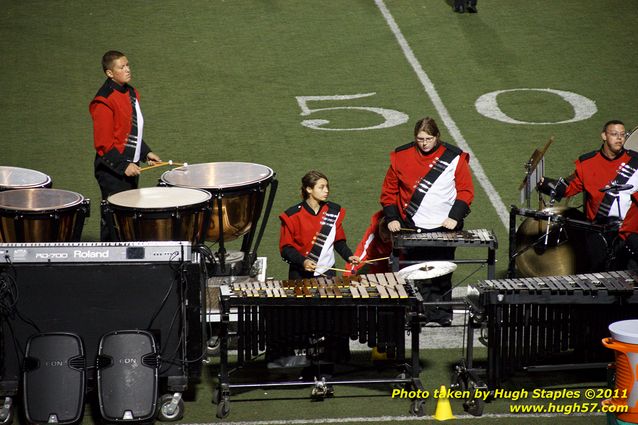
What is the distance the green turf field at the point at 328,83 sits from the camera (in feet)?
43.3

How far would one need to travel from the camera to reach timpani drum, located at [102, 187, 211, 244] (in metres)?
8.61

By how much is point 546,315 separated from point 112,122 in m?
3.87

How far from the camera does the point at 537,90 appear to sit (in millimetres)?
15039

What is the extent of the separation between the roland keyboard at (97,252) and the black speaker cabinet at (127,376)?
19.0 inches

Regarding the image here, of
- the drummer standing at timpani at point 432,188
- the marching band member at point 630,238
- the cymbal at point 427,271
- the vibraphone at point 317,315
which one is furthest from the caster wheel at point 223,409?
the marching band member at point 630,238

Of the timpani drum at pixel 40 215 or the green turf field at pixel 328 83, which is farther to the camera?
the green turf field at pixel 328 83

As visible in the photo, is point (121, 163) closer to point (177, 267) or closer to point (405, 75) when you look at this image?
point (177, 267)

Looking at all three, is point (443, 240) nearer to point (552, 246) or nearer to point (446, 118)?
point (552, 246)

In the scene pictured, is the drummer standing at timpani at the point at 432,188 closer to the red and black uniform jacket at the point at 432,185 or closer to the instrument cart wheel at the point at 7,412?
the red and black uniform jacket at the point at 432,185

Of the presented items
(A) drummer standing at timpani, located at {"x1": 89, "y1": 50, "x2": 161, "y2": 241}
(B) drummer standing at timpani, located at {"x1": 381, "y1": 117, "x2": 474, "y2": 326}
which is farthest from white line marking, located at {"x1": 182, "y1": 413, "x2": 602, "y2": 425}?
(A) drummer standing at timpani, located at {"x1": 89, "y1": 50, "x2": 161, "y2": 241}

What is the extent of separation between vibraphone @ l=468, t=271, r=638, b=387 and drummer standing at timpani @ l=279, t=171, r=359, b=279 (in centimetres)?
137

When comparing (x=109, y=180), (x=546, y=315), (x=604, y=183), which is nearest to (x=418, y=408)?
(x=546, y=315)

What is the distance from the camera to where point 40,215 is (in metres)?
8.66

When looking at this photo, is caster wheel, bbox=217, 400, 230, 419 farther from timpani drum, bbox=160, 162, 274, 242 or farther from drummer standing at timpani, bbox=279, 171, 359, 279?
timpani drum, bbox=160, 162, 274, 242
